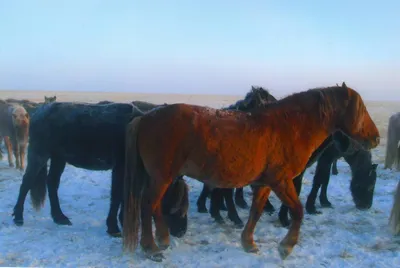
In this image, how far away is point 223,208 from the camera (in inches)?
263

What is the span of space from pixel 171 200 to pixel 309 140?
2.00 metres

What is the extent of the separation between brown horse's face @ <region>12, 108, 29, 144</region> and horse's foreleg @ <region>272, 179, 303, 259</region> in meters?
8.17

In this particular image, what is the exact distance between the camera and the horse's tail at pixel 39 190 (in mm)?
5934

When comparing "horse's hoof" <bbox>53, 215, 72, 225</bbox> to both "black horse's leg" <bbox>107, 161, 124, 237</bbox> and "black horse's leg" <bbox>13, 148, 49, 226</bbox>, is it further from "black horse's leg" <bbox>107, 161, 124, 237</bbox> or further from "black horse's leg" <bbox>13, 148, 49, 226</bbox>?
"black horse's leg" <bbox>107, 161, 124, 237</bbox>

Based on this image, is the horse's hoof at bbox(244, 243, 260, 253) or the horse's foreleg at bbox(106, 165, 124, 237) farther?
the horse's foreleg at bbox(106, 165, 124, 237)

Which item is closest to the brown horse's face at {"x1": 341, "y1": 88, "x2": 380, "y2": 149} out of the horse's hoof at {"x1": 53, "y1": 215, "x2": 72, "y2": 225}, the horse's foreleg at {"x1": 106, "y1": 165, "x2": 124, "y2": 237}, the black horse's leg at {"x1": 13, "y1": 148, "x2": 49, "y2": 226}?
the horse's foreleg at {"x1": 106, "y1": 165, "x2": 124, "y2": 237}

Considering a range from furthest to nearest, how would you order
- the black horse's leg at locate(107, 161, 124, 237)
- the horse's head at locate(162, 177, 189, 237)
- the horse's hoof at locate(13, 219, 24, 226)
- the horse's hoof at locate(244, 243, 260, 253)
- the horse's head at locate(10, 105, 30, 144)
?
the horse's head at locate(10, 105, 30, 144) < the horse's hoof at locate(13, 219, 24, 226) < the black horse's leg at locate(107, 161, 124, 237) < the horse's head at locate(162, 177, 189, 237) < the horse's hoof at locate(244, 243, 260, 253)

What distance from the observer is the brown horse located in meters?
4.12

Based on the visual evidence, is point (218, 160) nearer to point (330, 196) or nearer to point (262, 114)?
point (262, 114)

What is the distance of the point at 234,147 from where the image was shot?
13.6ft

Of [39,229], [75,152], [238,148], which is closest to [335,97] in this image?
[238,148]

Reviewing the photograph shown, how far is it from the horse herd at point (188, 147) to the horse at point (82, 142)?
0.01m

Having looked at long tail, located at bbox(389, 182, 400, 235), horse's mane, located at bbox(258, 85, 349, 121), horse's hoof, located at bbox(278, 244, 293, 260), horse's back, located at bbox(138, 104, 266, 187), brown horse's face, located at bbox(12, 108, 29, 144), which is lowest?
horse's hoof, located at bbox(278, 244, 293, 260)

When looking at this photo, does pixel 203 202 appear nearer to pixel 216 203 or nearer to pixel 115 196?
Answer: pixel 216 203
